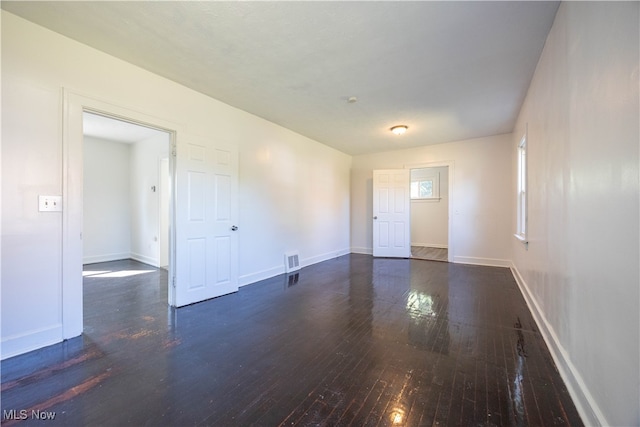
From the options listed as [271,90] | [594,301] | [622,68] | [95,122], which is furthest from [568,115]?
[95,122]

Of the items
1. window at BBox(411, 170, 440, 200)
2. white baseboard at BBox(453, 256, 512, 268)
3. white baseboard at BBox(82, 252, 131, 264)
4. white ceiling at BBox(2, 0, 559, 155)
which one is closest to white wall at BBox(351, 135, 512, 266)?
white baseboard at BBox(453, 256, 512, 268)

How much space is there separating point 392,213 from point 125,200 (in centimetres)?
624

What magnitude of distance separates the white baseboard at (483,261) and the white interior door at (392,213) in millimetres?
1058

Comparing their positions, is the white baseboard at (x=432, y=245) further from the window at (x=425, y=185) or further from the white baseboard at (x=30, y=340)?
the white baseboard at (x=30, y=340)

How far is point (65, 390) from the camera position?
170 centimetres

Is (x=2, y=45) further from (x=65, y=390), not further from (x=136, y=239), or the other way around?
(x=136, y=239)

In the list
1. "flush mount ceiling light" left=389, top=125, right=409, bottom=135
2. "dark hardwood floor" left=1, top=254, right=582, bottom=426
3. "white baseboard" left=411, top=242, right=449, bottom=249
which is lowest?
"dark hardwood floor" left=1, top=254, right=582, bottom=426

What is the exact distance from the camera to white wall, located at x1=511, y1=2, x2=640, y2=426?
1.11 meters

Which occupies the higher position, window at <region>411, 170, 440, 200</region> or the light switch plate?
window at <region>411, 170, 440, 200</region>

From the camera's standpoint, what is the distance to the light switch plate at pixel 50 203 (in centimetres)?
223

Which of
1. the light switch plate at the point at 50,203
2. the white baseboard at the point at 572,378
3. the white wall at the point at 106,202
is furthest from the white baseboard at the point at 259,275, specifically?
the white wall at the point at 106,202

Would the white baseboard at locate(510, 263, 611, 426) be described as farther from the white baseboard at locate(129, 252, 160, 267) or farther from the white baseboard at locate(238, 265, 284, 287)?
the white baseboard at locate(129, 252, 160, 267)

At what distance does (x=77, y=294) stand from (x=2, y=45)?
6.69 ft

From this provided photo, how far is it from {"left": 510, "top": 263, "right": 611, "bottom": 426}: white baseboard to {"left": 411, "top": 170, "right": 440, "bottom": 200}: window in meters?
5.78
